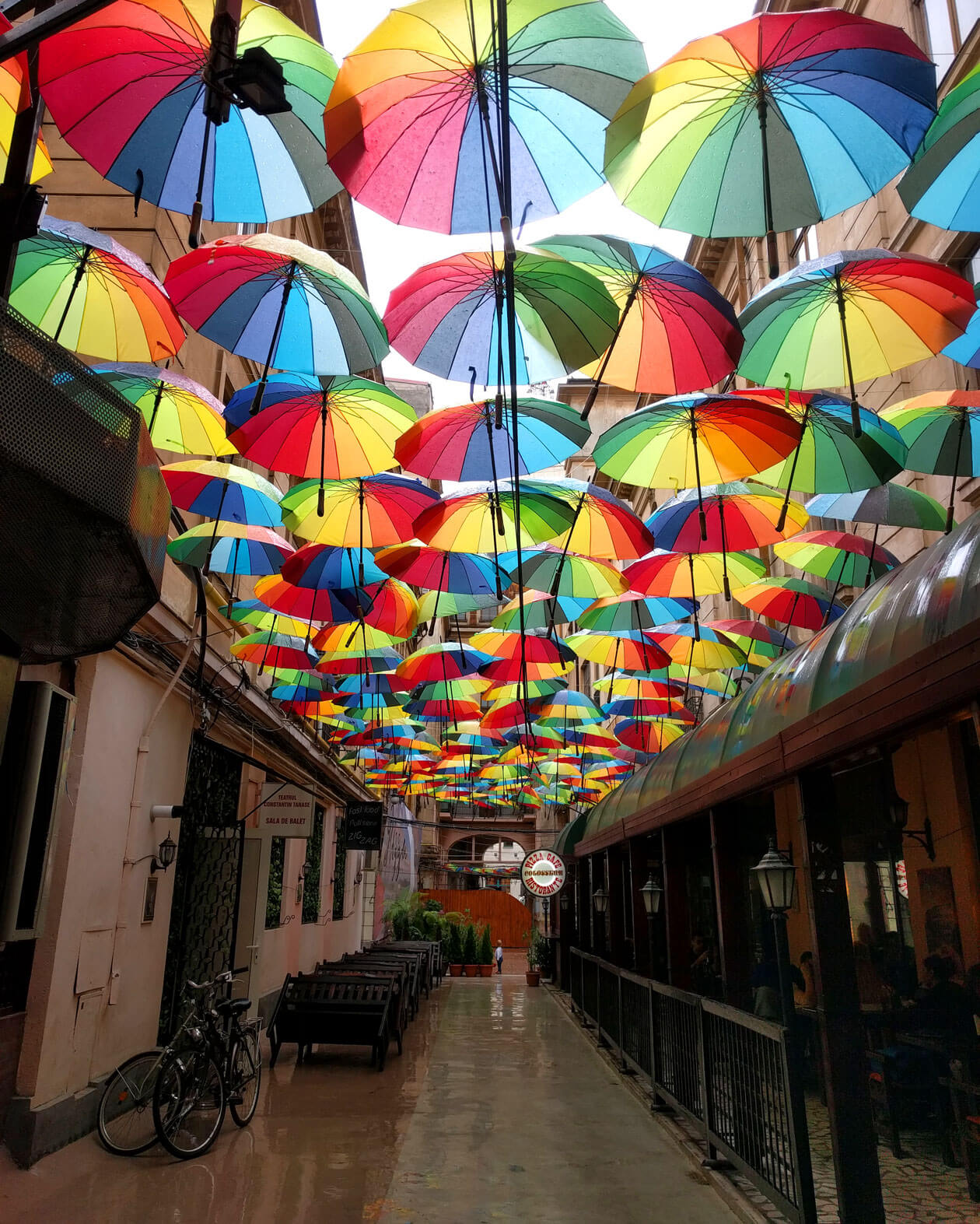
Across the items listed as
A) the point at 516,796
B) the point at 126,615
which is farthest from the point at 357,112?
the point at 516,796

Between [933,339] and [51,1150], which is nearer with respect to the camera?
[933,339]

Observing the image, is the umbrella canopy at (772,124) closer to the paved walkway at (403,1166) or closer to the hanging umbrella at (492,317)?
the hanging umbrella at (492,317)

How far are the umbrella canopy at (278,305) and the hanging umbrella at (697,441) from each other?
2.26m

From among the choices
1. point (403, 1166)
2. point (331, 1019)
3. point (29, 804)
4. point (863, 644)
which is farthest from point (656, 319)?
point (331, 1019)

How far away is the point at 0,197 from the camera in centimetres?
276

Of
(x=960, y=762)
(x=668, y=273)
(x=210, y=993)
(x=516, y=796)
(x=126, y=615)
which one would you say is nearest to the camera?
(x=126, y=615)

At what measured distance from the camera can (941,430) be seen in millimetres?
7598

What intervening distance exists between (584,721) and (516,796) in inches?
520

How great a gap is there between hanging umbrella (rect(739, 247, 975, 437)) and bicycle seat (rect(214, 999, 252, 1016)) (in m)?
7.21

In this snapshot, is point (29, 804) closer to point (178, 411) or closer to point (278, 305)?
point (278, 305)

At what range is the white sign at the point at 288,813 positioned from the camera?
12242 millimetres

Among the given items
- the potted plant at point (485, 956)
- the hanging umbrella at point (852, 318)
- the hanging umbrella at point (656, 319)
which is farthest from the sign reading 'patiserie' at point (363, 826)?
the hanging umbrella at point (852, 318)

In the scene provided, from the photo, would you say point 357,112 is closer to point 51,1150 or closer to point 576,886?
point 51,1150

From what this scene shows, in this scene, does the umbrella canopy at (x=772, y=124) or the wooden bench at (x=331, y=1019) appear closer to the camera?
the umbrella canopy at (x=772, y=124)
